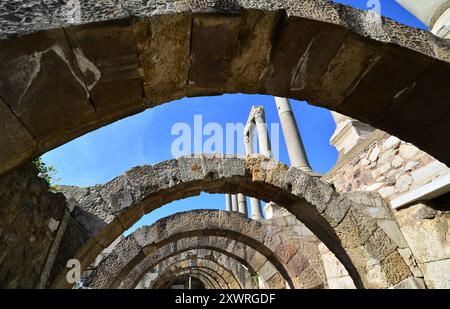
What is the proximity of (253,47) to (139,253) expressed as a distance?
5.68 meters

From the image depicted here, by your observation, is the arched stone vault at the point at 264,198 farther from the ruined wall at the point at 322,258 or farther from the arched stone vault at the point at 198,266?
the arched stone vault at the point at 198,266

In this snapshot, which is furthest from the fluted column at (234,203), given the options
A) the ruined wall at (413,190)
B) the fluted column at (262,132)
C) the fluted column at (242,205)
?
the ruined wall at (413,190)

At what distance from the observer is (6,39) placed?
3.97 ft

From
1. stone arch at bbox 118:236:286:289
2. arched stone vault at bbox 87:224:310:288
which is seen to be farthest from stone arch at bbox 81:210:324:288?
stone arch at bbox 118:236:286:289

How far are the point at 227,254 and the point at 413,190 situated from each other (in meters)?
5.38

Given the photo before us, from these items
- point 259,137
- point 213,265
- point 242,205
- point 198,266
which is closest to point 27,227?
point 213,265

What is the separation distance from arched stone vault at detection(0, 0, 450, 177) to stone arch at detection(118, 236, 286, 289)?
6401mm

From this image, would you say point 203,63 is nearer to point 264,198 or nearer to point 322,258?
point 264,198

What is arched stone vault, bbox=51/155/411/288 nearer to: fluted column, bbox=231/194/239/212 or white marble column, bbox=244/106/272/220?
white marble column, bbox=244/106/272/220

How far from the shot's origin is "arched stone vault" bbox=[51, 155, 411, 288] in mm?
3953

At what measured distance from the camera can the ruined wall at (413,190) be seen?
4160mm

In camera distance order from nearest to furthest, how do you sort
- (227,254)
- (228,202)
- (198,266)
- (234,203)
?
(227,254) < (198,266) < (234,203) < (228,202)

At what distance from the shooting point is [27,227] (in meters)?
2.72
